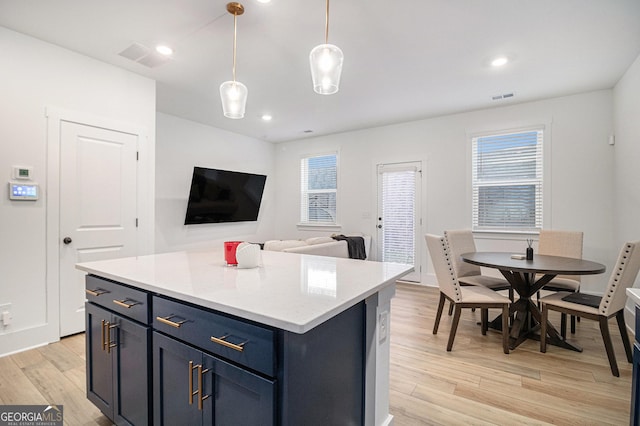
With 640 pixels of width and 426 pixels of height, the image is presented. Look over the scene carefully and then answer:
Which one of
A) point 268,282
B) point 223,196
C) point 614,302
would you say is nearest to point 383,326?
point 268,282

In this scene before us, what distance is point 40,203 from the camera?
2842 millimetres

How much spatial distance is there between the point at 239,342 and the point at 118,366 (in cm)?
97

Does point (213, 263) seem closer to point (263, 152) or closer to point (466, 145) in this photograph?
point (466, 145)

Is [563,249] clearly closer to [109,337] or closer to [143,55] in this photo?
[109,337]

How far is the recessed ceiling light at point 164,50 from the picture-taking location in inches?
115

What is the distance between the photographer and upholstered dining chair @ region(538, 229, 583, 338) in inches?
126

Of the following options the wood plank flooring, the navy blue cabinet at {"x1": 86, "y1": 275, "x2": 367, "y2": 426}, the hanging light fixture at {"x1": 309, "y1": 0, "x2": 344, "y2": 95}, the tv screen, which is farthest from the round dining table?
the tv screen

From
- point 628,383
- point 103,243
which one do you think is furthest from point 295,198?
point 628,383

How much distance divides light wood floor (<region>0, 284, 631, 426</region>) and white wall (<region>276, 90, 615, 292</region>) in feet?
5.42

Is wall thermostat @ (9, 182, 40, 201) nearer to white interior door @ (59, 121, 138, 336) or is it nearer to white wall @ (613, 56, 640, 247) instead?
white interior door @ (59, 121, 138, 336)

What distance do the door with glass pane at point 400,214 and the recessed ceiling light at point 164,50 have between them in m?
3.72

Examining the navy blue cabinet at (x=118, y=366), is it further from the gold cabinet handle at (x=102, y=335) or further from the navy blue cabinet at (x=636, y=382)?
the navy blue cabinet at (x=636, y=382)

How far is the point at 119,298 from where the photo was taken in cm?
156

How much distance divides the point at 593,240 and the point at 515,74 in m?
2.38
